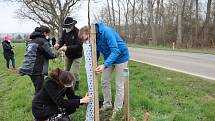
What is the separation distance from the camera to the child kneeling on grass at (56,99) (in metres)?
4.91

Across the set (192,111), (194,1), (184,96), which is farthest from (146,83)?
(194,1)

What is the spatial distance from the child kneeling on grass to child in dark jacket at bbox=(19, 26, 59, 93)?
1.27 metres

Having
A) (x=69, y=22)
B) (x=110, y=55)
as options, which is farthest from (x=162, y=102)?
(x=69, y=22)

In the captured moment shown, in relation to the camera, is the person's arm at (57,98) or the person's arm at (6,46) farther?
the person's arm at (6,46)

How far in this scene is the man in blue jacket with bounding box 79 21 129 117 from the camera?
5.19m

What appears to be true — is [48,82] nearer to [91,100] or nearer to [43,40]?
[91,100]

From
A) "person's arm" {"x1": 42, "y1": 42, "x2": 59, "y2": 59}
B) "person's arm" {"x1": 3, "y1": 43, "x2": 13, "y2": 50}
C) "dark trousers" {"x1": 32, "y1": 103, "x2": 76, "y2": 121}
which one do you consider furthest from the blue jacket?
"person's arm" {"x1": 3, "y1": 43, "x2": 13, "y2": 50}

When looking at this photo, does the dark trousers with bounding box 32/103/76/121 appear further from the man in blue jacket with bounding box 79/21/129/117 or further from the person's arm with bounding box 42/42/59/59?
the person's arm with bounding box 42/42/59/59

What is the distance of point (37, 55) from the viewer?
21.1ft

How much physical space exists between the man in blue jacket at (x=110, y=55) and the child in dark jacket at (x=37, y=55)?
115 centimetres

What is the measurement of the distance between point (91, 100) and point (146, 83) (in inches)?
202

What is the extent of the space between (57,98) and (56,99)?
0.8 inches

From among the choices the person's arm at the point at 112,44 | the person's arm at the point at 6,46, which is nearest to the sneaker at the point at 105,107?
the person's arm at the point at 112,44

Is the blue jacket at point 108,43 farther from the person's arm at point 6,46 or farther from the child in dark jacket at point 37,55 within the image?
the person's arm at point 6,46
